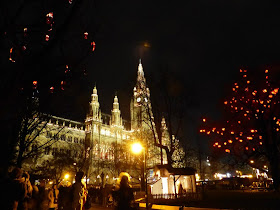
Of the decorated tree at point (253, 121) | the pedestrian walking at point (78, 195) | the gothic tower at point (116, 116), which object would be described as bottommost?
the pedestrian walking at point (78, 195)

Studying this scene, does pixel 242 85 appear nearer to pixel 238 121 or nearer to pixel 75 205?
pixel 238 121

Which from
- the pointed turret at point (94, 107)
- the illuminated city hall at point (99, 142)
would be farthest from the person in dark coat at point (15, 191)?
the pointed turret at point (94, 107)

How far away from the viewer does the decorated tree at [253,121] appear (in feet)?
59.1

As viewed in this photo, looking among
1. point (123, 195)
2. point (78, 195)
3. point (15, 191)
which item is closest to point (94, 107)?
point (78, 195)

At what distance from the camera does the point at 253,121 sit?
20375 millimetres

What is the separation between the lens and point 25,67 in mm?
5523

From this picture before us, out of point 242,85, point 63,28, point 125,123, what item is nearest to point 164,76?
point 242,85

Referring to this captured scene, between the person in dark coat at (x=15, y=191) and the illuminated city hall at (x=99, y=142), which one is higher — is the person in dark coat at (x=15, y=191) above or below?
below

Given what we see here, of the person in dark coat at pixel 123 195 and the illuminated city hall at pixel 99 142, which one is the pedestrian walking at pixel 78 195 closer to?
the person in dark coat at pixel 123 195

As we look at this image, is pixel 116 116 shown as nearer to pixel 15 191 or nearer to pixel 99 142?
pixel 99 142

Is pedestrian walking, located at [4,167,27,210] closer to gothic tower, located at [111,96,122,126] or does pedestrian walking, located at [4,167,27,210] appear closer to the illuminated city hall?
the illuminated city hall

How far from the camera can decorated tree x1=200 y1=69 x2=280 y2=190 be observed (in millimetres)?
18016

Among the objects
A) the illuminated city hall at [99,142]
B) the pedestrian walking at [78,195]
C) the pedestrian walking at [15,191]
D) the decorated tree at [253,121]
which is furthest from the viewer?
the illuminated city hall at [99,142]

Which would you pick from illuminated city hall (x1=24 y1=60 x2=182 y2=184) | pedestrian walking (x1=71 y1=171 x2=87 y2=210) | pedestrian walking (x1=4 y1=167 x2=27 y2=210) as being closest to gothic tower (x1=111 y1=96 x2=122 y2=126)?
illuminated city hall (x1=24 y1=60 x2=182 y2=184)
